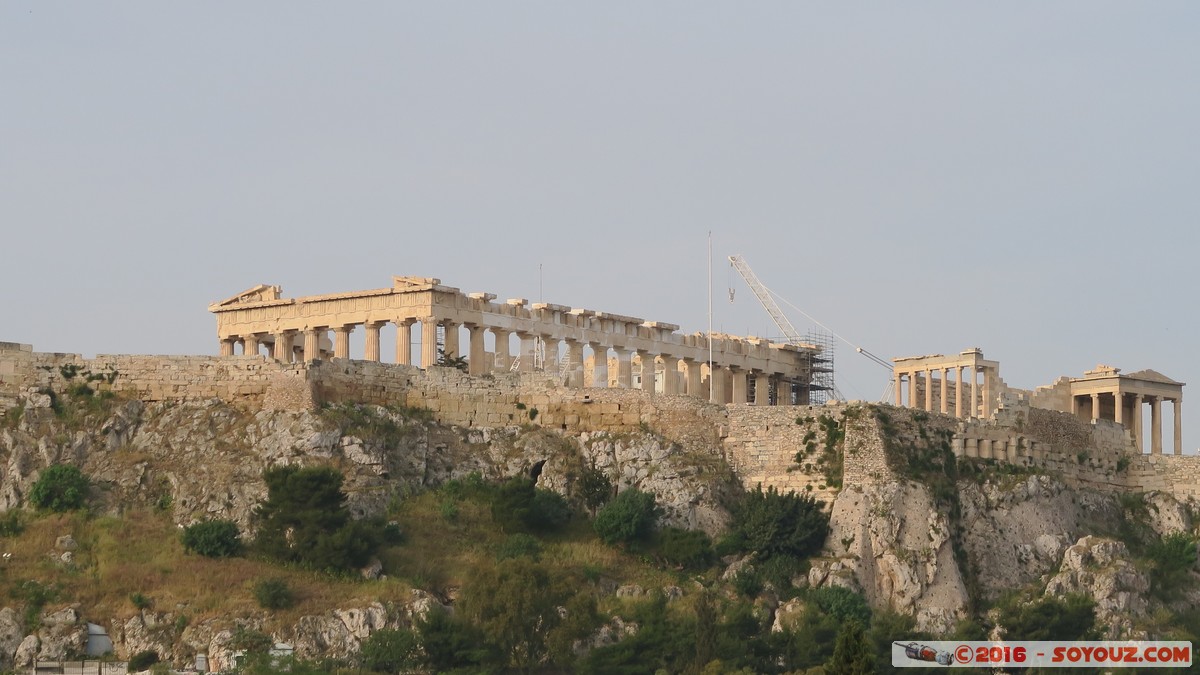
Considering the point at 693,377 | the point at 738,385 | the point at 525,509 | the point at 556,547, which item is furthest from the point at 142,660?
the point at 738,385

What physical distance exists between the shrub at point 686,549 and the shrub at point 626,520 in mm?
744

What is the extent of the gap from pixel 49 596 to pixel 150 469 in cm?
745

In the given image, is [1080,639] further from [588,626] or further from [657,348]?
[657,348]

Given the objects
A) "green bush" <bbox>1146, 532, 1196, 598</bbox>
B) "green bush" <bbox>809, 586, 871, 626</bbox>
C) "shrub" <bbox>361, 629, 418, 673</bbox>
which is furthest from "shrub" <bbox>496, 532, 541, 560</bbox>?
"green bush" <bbox>1146, 532, 1196, 598</bbox>

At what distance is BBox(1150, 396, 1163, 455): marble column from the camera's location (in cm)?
11100

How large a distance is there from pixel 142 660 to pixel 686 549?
1714 cm

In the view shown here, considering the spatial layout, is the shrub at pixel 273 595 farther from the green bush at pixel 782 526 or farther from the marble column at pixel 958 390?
the marble column at pixel 958 390

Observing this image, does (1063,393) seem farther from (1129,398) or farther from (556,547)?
(556,547)

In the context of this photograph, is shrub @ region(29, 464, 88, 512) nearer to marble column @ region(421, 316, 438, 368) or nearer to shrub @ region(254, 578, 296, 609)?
shrub @ region(254, 578, 296, 609)

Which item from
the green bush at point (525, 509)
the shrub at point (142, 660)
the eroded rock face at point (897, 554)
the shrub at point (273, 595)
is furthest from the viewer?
the green bush at point (525, 509)

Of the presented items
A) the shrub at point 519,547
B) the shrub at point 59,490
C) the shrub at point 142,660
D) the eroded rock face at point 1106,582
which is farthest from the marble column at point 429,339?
the eroded rock face at point 1106,582

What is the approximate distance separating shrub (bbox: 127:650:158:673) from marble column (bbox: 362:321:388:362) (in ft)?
71.2

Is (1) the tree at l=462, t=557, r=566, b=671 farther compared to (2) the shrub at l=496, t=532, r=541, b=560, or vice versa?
(2) the shrub at l=496, t=532, r=541, b=560

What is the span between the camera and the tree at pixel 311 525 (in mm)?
86562
